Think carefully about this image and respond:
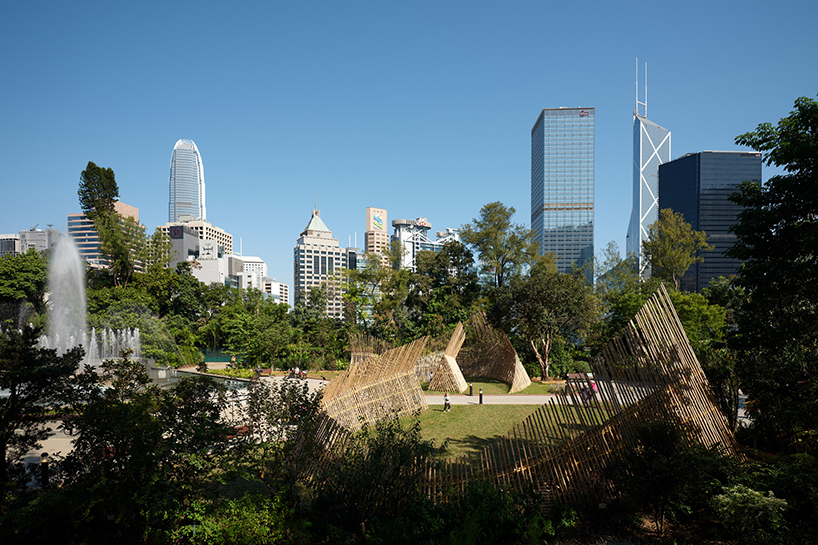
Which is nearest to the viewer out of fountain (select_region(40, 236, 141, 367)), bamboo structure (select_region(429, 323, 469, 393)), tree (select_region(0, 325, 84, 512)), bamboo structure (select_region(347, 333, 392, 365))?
tree (select_region(0, 325, 84, 512))

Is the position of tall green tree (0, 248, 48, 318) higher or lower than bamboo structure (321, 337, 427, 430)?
higher

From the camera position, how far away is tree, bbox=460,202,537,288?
107 ft

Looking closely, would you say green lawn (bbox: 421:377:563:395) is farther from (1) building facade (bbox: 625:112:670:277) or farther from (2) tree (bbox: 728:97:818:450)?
(1) building facade (bbox: 625:112:670:277)

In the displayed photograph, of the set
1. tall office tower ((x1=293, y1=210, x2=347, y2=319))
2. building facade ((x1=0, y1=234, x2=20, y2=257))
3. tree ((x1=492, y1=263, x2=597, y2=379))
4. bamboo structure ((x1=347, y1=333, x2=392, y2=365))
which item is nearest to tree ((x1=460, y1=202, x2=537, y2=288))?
tree ((x1=492, y1=263, x2=597, y2=379))

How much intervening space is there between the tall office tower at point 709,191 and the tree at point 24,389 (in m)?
119

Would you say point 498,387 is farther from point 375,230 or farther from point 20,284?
point 375,230

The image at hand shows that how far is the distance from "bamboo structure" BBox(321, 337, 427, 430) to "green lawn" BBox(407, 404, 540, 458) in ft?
3.36

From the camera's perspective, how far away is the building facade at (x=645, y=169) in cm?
17750

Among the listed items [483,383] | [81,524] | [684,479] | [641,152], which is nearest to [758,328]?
[684,479]

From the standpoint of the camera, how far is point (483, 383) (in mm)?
21391

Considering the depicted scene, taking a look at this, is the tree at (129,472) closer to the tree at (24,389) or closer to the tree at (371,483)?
the tree at (24,389)

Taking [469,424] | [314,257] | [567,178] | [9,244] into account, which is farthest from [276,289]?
[469,424]

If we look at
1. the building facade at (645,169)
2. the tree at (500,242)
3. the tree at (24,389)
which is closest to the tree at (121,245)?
the tree at (500,242)

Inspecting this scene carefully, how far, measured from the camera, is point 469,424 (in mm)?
13367
